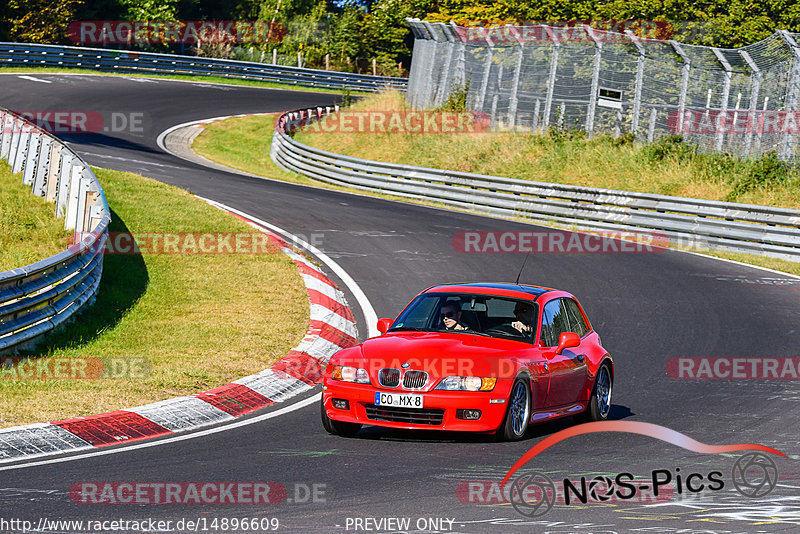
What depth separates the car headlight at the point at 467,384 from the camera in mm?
8805

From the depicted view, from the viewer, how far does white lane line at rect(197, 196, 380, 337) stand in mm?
15157

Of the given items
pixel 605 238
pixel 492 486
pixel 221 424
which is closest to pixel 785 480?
pixel 492 486

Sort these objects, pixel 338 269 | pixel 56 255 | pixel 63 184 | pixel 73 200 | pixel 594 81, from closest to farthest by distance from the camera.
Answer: pixel 56 255 < pixel 73 200 < pixel 63 184 < pixel 338 269 < pixel 594 81

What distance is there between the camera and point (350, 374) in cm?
909

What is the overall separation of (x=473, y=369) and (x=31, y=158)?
43.7 ft

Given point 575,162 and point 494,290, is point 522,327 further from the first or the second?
point 575,162

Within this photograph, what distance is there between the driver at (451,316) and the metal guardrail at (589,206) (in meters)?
13.2

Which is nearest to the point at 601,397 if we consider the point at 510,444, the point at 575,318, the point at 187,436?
→ the point at 575,318

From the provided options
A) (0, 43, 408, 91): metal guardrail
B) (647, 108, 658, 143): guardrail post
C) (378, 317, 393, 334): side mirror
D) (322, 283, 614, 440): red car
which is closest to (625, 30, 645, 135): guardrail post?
(647, 108, 658, 143): guardrail post

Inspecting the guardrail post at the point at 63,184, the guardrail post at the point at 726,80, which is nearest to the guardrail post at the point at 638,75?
the guardrail post at the point at 726,80

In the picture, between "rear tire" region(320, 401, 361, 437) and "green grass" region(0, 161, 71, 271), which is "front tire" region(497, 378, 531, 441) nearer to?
"rear tire" region(320, 401, 361, 437)

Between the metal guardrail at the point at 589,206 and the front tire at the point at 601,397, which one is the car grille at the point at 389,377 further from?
the metal guardrail at the point at 589,206

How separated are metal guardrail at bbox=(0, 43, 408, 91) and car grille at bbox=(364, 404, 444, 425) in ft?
157

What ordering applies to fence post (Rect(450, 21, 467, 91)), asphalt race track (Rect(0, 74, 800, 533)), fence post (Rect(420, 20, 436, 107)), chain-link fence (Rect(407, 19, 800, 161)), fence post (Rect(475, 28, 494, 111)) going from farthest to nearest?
fence post (Rect(420, 20, 436, 107)) < fence post (Rect(450, 21, 467, 91)) < fence post (Rect(475, 28, 494, 111)) < chain-link fence (Rect(407, 19, 800, 161)) < asphalt race track (Rect(0, 74, 800, 533))
